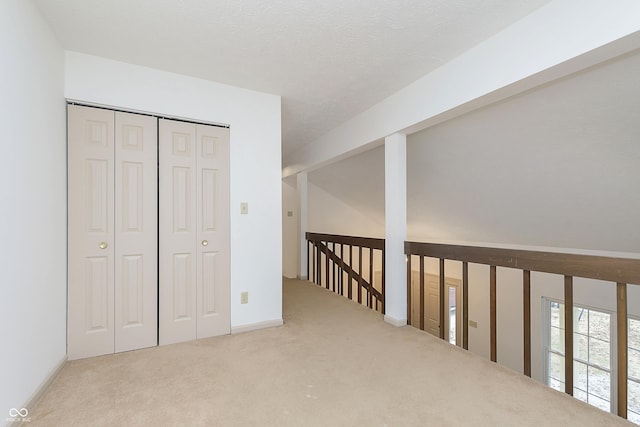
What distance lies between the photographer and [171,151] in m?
2.64

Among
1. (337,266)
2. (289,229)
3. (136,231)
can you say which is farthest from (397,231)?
(289,229)

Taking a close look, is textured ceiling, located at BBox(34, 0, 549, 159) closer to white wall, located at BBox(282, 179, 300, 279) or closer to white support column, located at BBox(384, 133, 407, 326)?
white support column, located at BBox(384, 133, 407, 326)

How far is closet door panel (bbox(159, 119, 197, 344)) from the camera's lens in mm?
2604

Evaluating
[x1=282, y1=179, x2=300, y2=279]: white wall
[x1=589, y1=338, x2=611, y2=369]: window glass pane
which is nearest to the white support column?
[x1=282, y1=179, x2=300, y2=279]: white wall

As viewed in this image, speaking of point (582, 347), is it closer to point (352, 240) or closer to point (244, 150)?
point (352, 240)

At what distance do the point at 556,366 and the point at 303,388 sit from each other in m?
4.70

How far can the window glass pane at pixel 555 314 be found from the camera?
4.67m

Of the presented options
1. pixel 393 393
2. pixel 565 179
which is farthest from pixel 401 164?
pixel 393 393

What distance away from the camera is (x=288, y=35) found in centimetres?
205

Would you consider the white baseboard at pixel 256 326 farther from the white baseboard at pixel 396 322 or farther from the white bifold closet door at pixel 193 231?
the white baseboard at pixel 396 322

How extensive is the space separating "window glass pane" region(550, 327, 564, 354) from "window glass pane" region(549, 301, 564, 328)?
7cm

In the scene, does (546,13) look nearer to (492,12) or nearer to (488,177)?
(492,12)

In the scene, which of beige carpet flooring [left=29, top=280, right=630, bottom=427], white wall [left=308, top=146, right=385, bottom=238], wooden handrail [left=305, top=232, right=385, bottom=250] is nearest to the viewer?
beige carpet flooring [left=29, top=280, right=630, bottom=427]

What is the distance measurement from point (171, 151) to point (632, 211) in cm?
433
